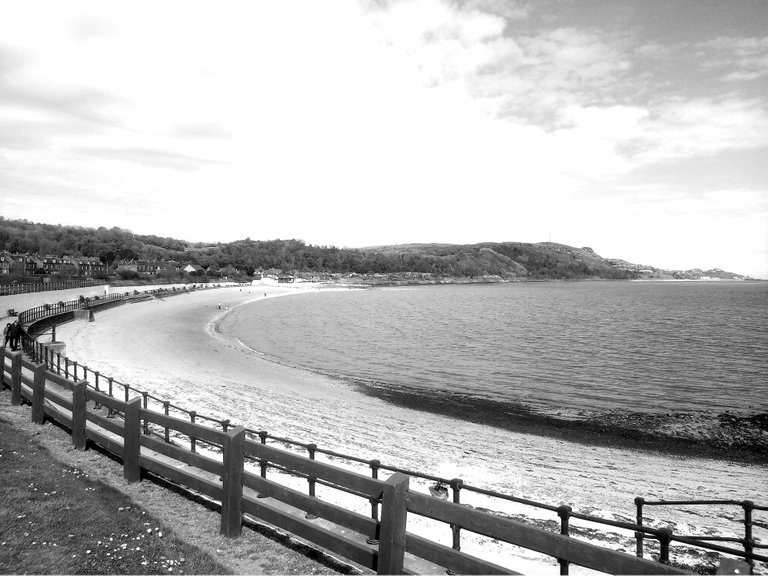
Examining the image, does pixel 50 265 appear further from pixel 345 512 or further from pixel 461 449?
pixel 345 512

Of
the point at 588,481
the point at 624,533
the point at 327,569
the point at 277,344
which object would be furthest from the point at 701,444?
the point at 277,344

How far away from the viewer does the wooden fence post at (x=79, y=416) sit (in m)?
9.71

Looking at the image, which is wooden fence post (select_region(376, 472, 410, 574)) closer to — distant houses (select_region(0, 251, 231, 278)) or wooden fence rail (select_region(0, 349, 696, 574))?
Answer: wooden fence rail (select_region(0, 349, 696, 574))

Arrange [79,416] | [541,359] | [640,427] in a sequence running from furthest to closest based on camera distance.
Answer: [541,359] < [640,427] < [79,416]

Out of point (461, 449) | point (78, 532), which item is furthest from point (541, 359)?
point (78, 532)

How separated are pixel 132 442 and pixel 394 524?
5536 millimetres

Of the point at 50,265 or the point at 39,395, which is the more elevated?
the point at 50,265

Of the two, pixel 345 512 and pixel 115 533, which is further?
pixel 115 533

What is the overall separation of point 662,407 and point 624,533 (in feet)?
61.2

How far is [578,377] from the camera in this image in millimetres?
33625

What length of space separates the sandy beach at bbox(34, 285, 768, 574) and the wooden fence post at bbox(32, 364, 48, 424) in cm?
672

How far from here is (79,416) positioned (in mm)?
9758

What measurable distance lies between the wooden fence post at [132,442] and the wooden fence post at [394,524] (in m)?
5.27

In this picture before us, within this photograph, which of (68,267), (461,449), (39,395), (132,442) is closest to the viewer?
(132,442)
